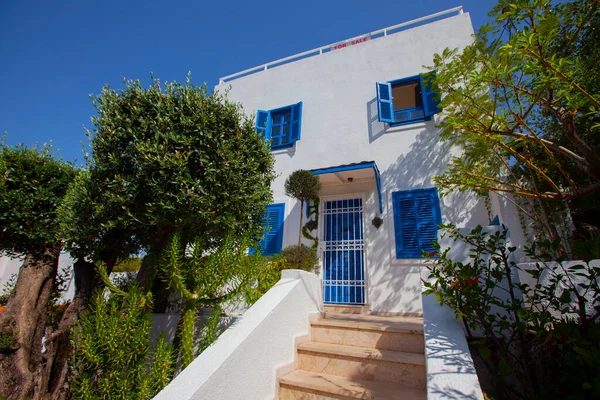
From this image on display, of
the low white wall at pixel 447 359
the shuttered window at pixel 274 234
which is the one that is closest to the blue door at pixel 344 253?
the shuttered window at pixel 274 234

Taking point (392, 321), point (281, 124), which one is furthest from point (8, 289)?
point (392, 321)

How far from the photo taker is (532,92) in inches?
117

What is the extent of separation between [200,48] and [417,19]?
6027mm

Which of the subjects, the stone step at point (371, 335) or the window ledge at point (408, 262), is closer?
the stone step at point (371, 335)

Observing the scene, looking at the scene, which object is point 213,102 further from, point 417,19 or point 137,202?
point 417,19

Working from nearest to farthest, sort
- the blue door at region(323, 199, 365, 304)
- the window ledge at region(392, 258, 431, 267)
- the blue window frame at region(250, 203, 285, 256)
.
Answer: the window ledge at region(392, 258, 431, 267)
the blue door at region(323, 199, 365, 304)
the blue window frame at region(250, 203, 285, 256)

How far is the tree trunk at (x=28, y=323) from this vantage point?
3.13 meters

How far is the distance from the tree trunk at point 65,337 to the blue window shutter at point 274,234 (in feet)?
12.3

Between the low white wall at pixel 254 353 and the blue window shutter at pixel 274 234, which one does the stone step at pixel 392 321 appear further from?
the blue window shutter at pixel 274 234

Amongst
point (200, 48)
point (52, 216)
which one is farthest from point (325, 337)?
point (200, 48)

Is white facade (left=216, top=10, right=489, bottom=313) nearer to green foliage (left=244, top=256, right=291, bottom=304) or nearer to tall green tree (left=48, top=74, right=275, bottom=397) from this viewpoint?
green foliage (left=244, top=256, right=291, bottom=304)

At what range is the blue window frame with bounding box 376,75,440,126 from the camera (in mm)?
6794

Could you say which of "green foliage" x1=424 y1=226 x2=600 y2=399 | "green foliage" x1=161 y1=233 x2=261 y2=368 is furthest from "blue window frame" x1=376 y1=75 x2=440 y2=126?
"green foliage" x1=161 y1=233 x2=261 y2=368

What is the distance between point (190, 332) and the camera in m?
2.71
